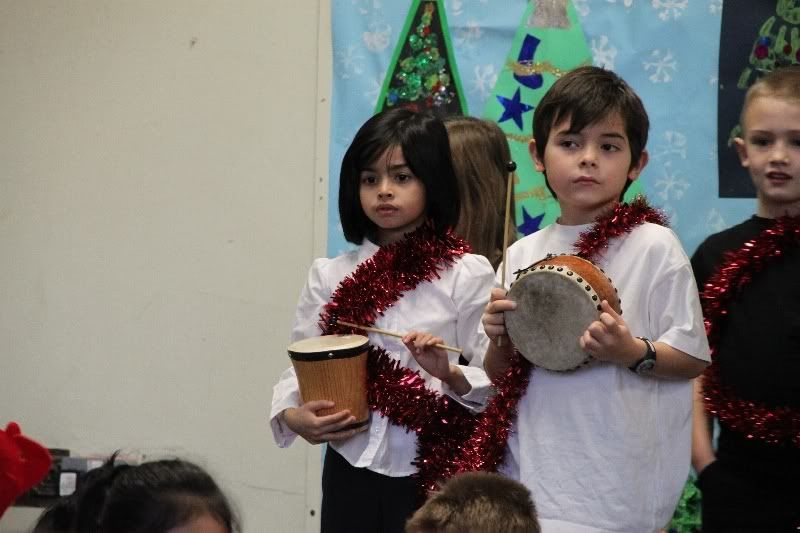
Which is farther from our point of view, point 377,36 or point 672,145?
point 377,36

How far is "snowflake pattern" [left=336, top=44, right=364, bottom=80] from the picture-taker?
11.3 ft

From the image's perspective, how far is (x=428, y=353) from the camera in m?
2.28

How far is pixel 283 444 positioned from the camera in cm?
253

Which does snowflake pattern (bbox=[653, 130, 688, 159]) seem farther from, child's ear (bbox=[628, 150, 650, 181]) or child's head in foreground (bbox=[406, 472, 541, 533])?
child's head in foreground (bbox=[406, 472, 541, 533])

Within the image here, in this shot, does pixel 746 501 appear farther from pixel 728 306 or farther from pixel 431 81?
pixel 431 81

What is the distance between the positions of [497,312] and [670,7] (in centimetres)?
153

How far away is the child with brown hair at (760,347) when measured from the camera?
2.10 m

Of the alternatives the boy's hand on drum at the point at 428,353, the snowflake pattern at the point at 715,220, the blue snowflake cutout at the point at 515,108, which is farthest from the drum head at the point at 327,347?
the snowflake pattern at the point at 715,220

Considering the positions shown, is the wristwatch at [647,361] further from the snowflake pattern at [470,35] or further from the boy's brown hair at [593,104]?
the snowflake pattern at [470,35]

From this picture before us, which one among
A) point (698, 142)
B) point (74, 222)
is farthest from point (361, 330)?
point (74, 222)

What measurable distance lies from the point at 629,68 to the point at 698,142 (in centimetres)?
31

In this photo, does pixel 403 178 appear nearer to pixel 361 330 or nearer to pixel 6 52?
pixel 361 330

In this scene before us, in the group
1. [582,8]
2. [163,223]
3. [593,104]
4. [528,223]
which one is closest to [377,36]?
[582,8]

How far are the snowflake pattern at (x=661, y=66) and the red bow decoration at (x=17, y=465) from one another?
228 cm
